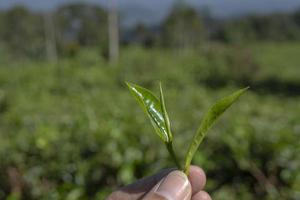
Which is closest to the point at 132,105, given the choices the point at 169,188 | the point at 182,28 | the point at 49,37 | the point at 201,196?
the point at 201,196

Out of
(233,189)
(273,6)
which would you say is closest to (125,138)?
(233,189)

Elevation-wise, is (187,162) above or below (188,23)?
above

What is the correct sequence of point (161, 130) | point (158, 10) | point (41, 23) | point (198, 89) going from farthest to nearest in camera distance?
point (158, 10) → point (41, 23) → point (198, 89) → point (161, 130)

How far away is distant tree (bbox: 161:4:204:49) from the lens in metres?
18.7

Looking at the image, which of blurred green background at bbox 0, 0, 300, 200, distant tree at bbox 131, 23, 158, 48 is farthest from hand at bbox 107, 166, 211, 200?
distant tree at bbox 131, 23, 158, 48

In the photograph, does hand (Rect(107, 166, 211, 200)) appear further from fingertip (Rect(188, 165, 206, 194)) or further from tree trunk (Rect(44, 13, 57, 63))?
tree trunk (Rect(44, 13, 57, 63))

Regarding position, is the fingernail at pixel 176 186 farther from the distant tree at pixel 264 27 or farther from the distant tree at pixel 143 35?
the distant tree at pixel 264 27

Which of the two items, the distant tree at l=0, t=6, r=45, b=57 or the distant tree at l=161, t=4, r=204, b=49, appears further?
the distant tree at l=0, t=6, r=45, b=57

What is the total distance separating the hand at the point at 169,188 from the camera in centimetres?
92

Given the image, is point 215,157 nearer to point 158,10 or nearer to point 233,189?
point 233,189

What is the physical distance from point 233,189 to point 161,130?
1603mm

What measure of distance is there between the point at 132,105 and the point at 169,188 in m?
6.39

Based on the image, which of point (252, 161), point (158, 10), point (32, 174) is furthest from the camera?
point (158, 10)

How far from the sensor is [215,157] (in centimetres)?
236
